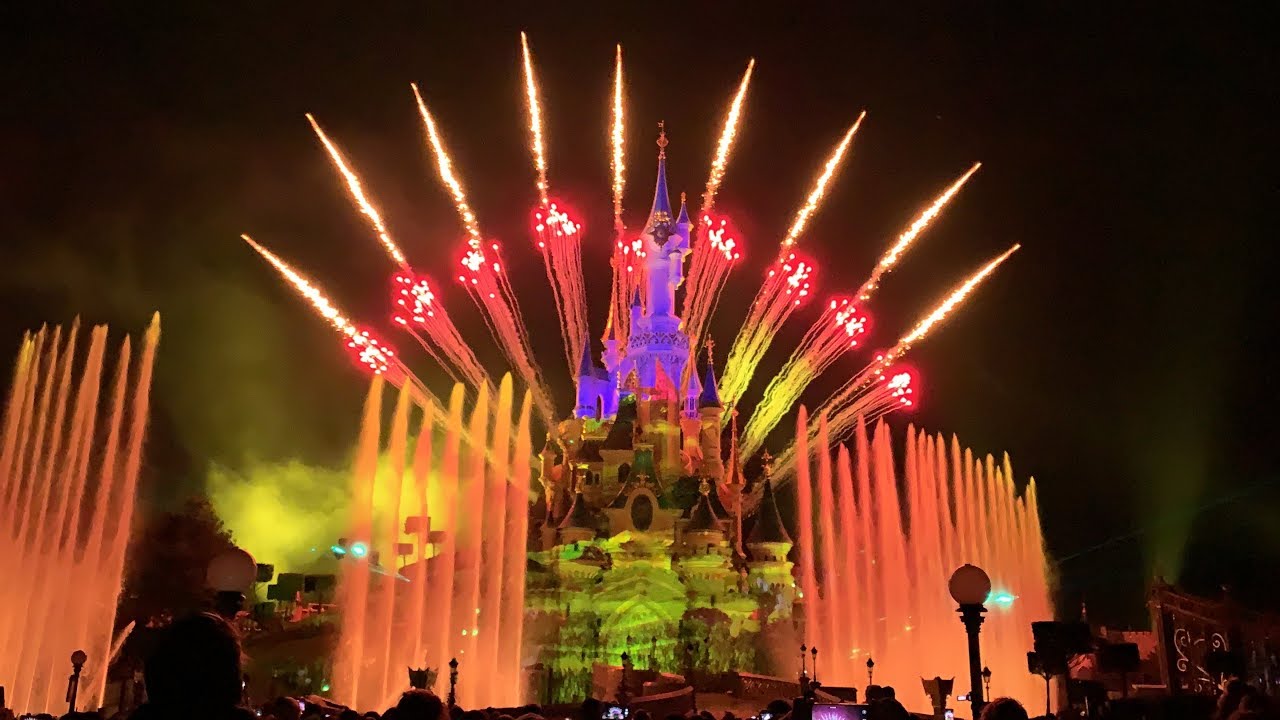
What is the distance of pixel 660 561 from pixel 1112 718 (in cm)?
4602

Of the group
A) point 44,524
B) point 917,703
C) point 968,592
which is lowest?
point 917,703

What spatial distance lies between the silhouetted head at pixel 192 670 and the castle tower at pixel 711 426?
6466cm

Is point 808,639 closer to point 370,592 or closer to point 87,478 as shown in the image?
point 370,592

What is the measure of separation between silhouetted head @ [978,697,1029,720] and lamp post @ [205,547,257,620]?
8.48m

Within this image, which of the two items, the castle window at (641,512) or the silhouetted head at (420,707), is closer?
the silhouetted head at (420,707)

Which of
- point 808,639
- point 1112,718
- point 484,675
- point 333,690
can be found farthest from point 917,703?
point 1112,718

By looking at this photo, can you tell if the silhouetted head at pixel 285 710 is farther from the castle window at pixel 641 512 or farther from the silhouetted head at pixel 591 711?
the castle window at pixel 641 512

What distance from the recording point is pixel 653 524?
61625 mm

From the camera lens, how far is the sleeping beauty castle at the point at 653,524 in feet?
181

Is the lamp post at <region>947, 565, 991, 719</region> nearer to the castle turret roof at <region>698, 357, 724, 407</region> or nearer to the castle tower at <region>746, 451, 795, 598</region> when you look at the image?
the castle tower at <region>746, 451, 795, 598</region>

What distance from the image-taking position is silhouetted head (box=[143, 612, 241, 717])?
4.57m

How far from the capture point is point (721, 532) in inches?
2363

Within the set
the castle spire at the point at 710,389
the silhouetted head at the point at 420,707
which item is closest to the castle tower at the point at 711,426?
the castle spire at the point at 710,389

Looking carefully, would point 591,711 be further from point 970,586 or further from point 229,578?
point 970,586
